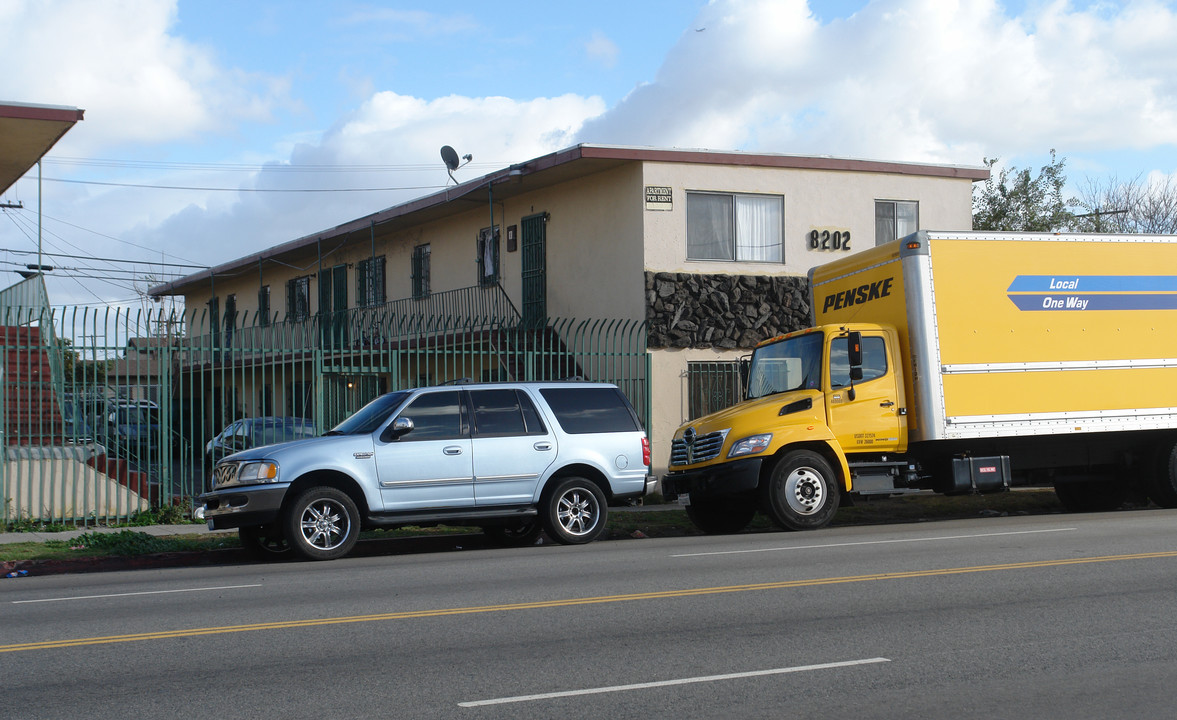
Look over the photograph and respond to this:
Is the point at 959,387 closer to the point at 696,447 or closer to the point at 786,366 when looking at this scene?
the point at 786,366

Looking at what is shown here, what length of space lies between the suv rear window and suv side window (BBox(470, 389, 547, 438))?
0.27m

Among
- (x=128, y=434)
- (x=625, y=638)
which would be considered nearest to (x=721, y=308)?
(x=128, y=434)

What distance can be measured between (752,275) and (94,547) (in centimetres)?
1270

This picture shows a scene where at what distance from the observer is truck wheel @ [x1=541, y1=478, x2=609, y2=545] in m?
13.6

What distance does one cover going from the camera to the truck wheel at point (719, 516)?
15.4 metres

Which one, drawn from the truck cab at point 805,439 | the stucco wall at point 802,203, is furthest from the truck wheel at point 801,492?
the stucco wall at point 802,203

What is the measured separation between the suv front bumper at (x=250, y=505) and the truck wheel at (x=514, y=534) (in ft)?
10.5

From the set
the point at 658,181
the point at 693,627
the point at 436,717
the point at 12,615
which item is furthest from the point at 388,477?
the point at 658,181

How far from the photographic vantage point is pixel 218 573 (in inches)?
477

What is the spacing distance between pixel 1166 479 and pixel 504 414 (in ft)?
31.0

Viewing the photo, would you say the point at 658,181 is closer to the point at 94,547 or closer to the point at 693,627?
the point at 94,547

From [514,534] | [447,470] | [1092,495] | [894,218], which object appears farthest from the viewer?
[894,218]

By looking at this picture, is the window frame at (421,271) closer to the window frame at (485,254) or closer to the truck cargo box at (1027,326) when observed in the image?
the window frame at (485,254)

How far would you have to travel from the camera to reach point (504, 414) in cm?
1374
